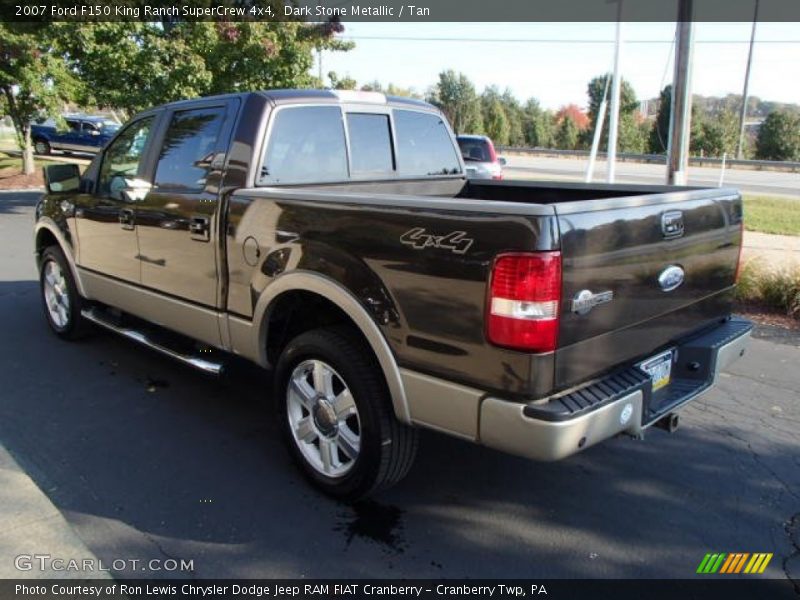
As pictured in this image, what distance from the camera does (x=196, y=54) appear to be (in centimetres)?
1127

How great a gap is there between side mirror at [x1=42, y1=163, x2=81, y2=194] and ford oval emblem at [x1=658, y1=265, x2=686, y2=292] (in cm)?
447

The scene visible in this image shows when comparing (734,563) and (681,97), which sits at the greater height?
(681,97)

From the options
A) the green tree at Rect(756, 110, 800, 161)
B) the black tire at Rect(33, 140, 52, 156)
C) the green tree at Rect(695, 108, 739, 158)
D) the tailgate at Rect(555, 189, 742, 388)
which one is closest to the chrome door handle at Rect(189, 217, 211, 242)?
the tailgate at Rect(555, 189, 742, 388)

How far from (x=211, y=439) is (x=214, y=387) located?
86cm

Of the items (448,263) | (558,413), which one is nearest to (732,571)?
(558,413)

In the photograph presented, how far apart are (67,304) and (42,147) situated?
1092 inches

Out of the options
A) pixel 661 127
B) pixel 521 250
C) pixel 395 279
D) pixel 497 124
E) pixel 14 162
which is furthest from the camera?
pixel 497 124

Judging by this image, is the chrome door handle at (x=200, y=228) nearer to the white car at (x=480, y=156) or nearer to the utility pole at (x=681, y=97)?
the utility pole at (x=681, y=97)

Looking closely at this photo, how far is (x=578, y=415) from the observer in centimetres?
248

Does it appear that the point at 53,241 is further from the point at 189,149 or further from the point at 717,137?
the point at 717,137

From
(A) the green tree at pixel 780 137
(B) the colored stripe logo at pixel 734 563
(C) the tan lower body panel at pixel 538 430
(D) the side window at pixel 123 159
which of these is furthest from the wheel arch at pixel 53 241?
(A) the green tree at pixel 780 137

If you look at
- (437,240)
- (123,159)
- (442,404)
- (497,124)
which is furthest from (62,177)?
(497,124)

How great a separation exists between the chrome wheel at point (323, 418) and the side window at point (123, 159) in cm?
224

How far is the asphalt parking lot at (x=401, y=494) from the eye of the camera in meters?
2.88
